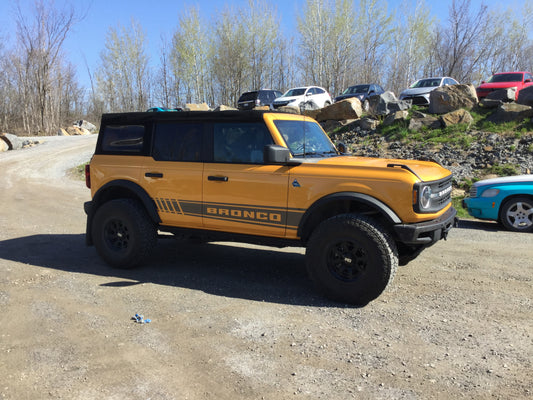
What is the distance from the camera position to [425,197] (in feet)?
13.4

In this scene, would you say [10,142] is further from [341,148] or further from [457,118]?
[341,148]

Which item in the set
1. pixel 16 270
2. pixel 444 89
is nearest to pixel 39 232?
pixel 16 270

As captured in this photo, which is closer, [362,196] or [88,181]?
[362,196]

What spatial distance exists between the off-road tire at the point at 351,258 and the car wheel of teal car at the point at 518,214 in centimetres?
476

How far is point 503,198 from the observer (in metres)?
7.80

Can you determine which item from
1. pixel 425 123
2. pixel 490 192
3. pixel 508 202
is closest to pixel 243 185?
pixel 490 192

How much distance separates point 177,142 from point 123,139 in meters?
0.91

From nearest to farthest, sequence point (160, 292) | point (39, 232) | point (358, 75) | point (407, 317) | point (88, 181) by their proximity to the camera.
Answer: point (407, 317) < point (160, 292) < point (88, 181) < point (39, 232) < point (358, 75)

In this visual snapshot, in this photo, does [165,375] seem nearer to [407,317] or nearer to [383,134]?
[407,317]

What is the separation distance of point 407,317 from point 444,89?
46.9ft

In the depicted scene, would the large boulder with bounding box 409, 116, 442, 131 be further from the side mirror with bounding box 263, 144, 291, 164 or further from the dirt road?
the side mirror with bounding box 263, 144, 291, 164

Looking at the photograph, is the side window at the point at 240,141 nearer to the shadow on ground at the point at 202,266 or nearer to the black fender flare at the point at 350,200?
the black fender flare at the point at 350,200

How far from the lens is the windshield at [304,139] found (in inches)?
190

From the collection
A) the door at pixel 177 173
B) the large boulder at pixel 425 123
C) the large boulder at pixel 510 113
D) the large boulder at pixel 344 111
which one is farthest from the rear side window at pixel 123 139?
the large boulder at pixel 344 111
